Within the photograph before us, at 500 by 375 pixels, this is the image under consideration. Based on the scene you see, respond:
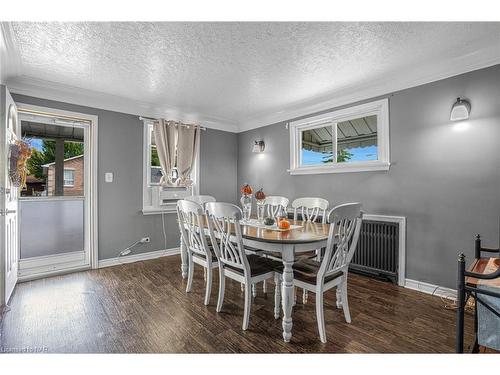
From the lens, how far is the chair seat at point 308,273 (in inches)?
69.9

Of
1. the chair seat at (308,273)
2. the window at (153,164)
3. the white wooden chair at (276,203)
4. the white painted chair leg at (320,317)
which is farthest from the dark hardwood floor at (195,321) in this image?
the window at (153,164)

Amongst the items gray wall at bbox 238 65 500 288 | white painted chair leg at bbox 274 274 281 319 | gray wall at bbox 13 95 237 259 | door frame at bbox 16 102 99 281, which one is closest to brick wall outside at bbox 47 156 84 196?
door frame at bbox 16 102 99 281

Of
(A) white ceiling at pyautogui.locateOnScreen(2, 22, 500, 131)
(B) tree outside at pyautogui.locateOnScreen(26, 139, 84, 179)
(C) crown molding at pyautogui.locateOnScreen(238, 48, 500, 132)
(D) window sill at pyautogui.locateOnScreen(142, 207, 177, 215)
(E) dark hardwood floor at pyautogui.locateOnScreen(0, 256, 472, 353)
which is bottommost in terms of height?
(E) dark hardwood floor at pyautogui.locateOnScreen(0, 256, 472, 353)

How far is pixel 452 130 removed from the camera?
92.4 inches

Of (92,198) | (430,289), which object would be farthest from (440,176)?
(92,198)

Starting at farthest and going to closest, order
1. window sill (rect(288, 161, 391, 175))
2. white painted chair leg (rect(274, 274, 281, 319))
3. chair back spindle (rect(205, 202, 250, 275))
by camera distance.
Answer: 1. window sill (rect(288, 161, 391, 175))
2. white painted chair leg (rect(274, 274, 281, 319))
3. chair back spindle (rect(205, 202, 250, 275))

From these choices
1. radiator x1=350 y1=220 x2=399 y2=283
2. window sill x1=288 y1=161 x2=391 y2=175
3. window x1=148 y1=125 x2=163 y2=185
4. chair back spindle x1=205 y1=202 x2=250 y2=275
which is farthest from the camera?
window x1=148 y1=125 x2=163 y2=185

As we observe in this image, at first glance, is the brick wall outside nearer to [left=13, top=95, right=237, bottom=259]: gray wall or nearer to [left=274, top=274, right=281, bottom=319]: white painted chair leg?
[left=13, top=95, right=237, bottom=259]: gray wall

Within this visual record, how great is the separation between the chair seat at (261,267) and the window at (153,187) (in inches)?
84.7

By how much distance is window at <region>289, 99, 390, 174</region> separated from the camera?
2908mm

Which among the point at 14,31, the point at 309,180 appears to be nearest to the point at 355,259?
the point at 309,180

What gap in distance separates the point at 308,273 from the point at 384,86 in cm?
231

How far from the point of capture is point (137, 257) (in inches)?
143

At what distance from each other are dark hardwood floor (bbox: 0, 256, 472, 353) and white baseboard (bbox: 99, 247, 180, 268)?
1.93 ft
